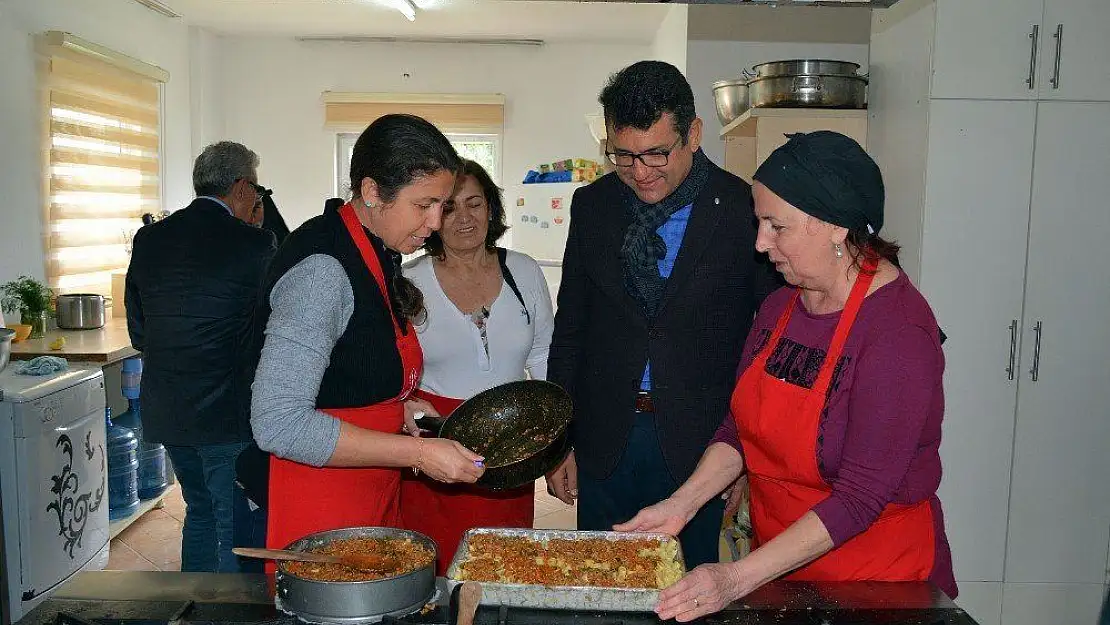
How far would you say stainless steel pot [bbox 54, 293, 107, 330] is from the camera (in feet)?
14.6

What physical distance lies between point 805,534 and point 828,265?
1.46 feet

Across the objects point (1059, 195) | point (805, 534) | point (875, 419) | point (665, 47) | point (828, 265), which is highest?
point (665, 47)

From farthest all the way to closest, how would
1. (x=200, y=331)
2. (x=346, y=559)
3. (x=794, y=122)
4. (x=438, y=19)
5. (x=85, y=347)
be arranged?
(x=438, y=19), (x=85, y=347), (x=794, y=122), (x=200, y=331), (x=346, y=559)

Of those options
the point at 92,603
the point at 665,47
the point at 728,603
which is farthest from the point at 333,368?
the point at 665,47

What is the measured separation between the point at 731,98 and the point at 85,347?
301 cm

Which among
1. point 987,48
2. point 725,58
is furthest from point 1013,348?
point 725,58

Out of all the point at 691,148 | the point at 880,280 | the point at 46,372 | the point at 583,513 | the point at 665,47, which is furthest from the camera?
the point at 665,47

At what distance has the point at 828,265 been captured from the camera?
1.50 m

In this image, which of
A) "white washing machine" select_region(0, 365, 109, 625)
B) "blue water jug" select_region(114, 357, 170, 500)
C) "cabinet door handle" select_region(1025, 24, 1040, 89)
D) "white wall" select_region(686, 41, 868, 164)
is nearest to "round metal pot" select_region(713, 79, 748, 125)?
"white wall" select_region(686, 41, 868, 164)

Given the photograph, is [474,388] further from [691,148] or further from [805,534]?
[805,534]

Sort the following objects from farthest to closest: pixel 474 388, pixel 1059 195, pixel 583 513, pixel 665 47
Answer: pixel 665 47
pixel 1059 195
pixel 474 388
pixel 583 513

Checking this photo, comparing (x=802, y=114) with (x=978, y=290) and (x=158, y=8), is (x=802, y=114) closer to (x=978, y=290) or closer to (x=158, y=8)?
(x=978, y=290)

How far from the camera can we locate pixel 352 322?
1.55 m

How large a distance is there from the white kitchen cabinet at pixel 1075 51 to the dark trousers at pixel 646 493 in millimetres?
1726
